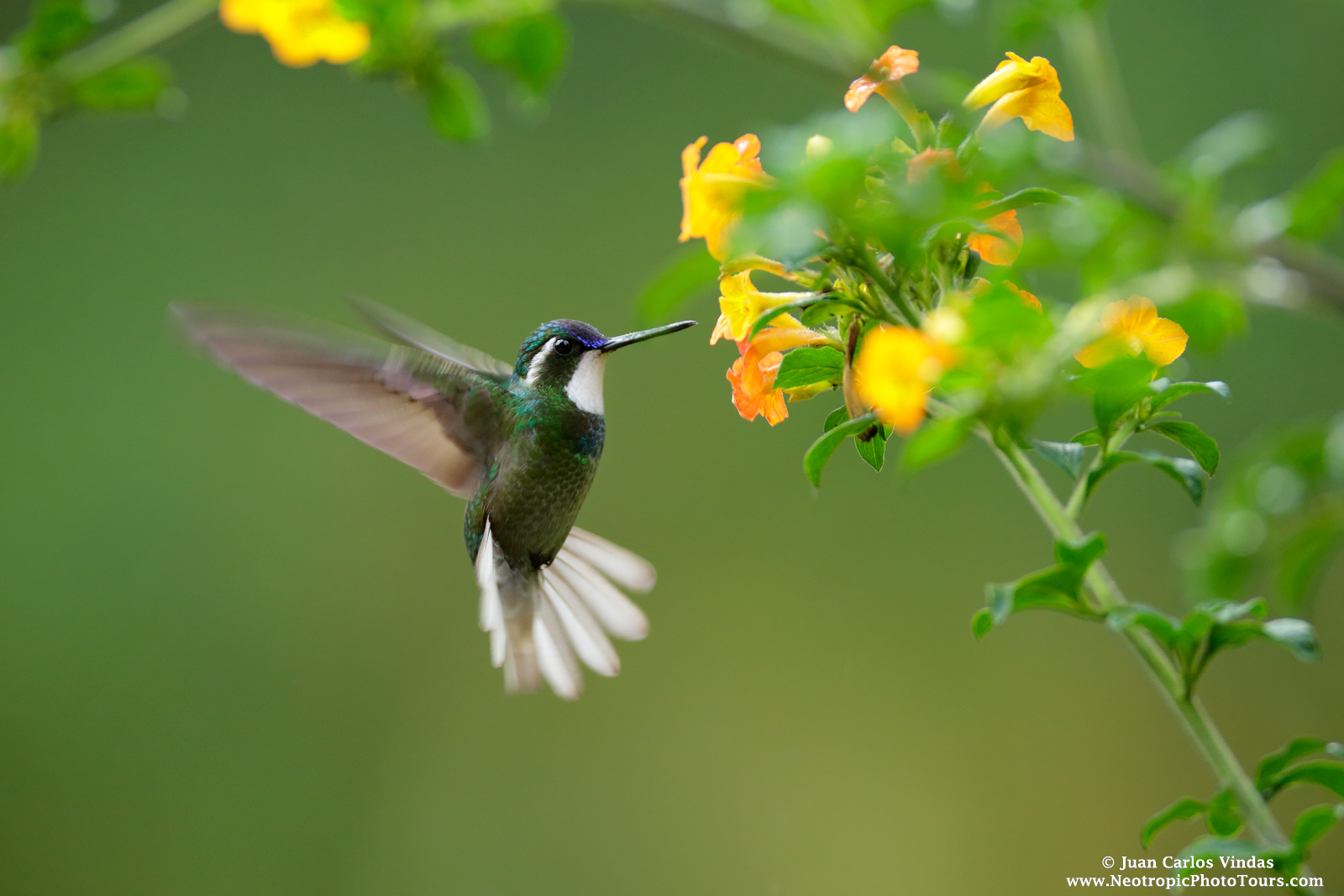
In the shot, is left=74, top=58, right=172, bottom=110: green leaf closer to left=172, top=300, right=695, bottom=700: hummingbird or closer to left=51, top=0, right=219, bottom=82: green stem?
left=51, top=0, right=219, bottom=82: green stem

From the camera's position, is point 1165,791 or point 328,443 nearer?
point 1165,791

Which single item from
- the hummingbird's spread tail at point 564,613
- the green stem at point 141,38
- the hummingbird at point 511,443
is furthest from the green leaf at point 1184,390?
the green stem at point 141,38

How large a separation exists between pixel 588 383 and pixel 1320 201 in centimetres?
73

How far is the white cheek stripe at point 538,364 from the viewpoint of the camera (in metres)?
1.25

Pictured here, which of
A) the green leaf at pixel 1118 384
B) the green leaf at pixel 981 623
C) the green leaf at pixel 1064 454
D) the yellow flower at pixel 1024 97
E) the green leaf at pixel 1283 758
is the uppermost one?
the yellow flower at pixel 1024 97

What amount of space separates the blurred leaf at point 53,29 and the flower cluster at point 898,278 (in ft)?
2.44

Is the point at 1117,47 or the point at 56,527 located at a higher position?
the point at 1117,47

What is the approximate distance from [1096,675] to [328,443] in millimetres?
2572

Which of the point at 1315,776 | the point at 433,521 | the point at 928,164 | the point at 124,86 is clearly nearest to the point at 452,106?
the point at 124,86

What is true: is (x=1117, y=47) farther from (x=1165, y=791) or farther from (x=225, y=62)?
(x=225, y=62)

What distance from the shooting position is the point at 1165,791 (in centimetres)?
300

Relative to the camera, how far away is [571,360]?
1239 mm

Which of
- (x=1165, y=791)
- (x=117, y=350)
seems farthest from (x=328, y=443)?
(x=1165, y=791)

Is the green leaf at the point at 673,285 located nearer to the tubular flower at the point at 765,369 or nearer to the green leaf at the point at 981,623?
the tubular flower at the point at 765,369
